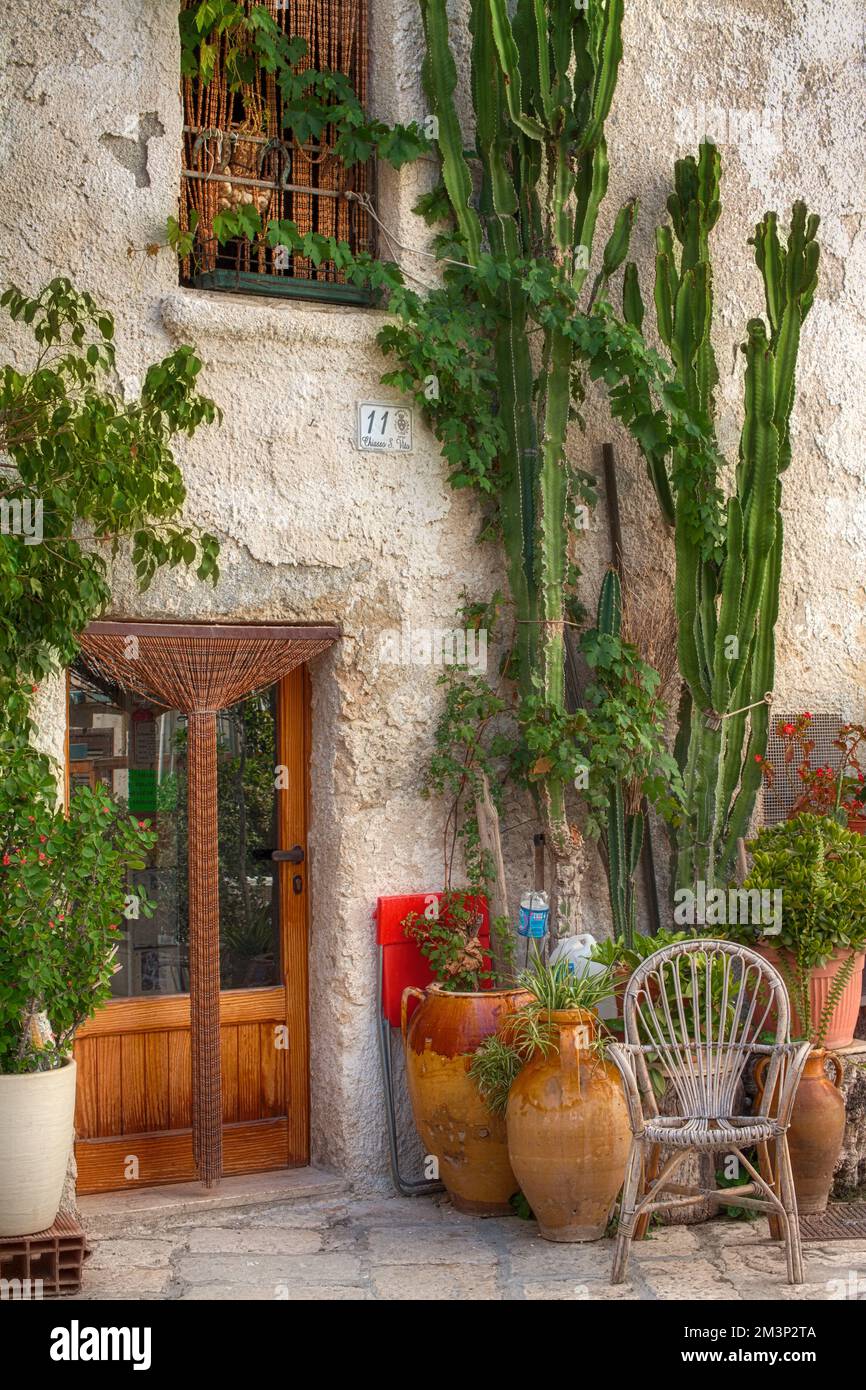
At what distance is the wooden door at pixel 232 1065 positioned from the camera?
5.59 meters

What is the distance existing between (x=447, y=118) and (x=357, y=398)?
117 centimetres

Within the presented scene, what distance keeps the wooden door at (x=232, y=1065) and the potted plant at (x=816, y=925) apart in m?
1.73

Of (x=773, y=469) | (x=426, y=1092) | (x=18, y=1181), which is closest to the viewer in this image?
(x=18, y=1181)

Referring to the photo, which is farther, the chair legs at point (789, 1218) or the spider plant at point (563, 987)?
the spider plant at point (563, 987)

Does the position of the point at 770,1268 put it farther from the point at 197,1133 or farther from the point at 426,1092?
the point at 197,1133

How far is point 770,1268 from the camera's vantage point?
4.89 metres

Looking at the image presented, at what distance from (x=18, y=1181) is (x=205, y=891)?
1.38 metres

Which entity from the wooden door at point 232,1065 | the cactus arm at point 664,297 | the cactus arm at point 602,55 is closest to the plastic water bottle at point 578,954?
the wooden door at point 232,1065

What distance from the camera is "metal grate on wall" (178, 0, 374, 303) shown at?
5.82 m

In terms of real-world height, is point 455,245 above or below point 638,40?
below

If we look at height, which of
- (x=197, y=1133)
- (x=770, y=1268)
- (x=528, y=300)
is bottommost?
→ (x=770, y=1268)

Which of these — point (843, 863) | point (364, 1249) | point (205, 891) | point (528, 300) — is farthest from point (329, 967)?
point (528, 300)

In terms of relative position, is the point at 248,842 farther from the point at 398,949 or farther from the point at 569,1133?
the point at 569,1133

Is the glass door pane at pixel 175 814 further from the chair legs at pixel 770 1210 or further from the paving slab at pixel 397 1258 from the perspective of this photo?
the chair legs at pixel 770 1210
